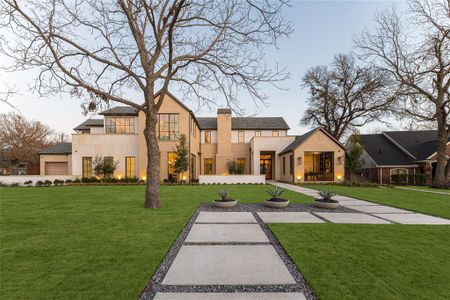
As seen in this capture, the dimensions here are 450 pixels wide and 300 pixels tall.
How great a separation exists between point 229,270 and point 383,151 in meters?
31.9

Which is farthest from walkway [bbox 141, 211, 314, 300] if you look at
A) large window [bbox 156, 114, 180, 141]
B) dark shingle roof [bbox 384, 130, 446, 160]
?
dark shingle roof [bbox 384, 130, 446, 160]

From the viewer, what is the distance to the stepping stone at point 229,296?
9.72 feet

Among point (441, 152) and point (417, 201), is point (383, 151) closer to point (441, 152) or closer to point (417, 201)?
point (441, 152)

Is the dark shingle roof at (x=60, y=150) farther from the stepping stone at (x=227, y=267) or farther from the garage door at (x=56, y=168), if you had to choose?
the stepping stone at (x=227, y=267)

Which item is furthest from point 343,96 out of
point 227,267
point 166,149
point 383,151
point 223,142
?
point 227,267

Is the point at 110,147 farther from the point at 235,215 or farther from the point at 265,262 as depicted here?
the point at 265,262

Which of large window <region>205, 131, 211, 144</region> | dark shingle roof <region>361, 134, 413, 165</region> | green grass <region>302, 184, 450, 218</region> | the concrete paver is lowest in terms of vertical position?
green grass <region>302, 184, 450, 218</region>

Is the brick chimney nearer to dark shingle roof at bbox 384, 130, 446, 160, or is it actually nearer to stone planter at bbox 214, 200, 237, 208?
stone planter at bbox 214, 200, 237, 208

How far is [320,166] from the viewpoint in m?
25.0

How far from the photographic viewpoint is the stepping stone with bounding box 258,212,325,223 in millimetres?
7240

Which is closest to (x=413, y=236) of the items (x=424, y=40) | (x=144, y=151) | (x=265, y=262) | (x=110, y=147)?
(x=265, y=262)

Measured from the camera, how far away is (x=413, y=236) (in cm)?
562

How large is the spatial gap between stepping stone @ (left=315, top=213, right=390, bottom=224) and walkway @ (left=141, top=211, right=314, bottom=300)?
9.95ft

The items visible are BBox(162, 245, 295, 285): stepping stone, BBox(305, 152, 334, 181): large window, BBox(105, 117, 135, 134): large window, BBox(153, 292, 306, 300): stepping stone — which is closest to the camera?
BBox(153, 292, 306, 300): stepping stone
